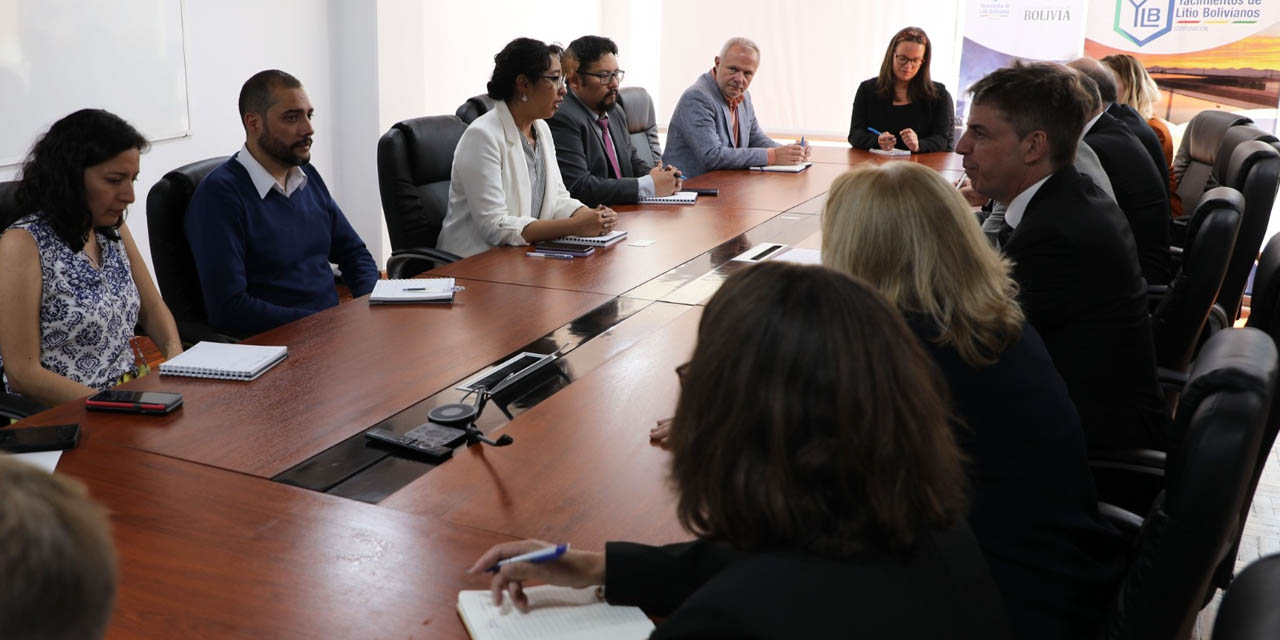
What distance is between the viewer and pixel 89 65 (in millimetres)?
4289

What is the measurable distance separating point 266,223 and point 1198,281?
7.91ft

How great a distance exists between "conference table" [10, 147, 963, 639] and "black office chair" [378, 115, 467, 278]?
856mm

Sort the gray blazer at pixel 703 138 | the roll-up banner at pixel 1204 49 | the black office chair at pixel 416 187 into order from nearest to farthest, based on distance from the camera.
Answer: the black office chair at pixel 416 187
the gray blazer at pixel 703 138
the roll-up banner at pixel 1204 49

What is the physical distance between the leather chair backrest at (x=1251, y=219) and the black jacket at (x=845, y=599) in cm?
249

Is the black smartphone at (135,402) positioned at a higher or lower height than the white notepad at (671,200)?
lower

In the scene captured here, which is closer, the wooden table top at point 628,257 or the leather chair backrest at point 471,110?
the wooden table top at point 628,257

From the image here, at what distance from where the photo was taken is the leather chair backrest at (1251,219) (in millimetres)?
3111

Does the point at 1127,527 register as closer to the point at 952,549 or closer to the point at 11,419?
the point at 952,549

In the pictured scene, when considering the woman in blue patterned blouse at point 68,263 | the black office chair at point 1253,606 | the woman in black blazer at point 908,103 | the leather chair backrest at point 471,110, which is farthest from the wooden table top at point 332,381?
the woman in black blazer at point 908,103

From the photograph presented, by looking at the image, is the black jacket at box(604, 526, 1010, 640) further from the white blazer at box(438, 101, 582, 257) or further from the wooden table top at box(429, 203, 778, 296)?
the white blazer at box(438, 101, 582, 257)

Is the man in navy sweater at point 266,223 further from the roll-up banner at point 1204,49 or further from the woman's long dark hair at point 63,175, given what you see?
the roll-up banner at point 1204,49

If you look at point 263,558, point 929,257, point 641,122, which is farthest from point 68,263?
point 641,122

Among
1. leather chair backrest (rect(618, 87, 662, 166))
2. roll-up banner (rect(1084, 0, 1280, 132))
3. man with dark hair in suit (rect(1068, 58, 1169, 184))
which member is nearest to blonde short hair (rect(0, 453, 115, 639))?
man with dark hair in suit (rect(1068, 58, 1169, 184))

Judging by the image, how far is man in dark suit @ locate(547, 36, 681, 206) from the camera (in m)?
4.17
